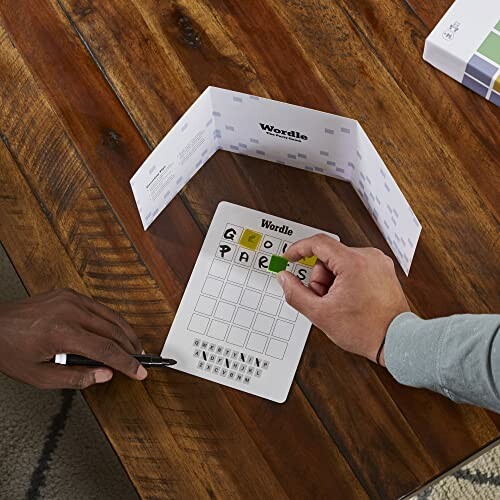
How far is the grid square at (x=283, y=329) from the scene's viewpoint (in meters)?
0.98

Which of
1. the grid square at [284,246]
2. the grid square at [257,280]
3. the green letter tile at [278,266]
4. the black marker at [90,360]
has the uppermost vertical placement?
the grid square at [284,246]

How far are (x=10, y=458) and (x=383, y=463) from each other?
1.00 m

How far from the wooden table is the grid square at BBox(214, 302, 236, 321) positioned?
0.19 ft

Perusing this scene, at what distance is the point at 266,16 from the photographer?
1074 mm

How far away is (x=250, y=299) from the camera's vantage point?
39.0 inches

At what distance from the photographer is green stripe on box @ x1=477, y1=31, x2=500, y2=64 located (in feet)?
3.29

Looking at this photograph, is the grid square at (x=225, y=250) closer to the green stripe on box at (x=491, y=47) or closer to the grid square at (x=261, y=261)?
the grid square at (x=261, y=261)

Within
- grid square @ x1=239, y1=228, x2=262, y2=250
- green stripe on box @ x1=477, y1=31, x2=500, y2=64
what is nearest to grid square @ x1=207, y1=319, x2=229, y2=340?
grid square @ x1=239, y1=228, x2=262, y2=250

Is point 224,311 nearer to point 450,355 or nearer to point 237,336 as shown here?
point 237,336

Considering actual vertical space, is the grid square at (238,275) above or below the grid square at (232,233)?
below


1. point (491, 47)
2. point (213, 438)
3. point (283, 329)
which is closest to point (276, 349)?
point (283, 329)

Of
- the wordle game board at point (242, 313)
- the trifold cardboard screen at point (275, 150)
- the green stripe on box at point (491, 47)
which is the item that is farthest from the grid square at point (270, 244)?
the green stripe on box at point (491, 47)

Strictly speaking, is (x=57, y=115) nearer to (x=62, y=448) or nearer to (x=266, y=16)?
(x=266, y=16)

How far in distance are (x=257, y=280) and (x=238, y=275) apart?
0.02 metres
